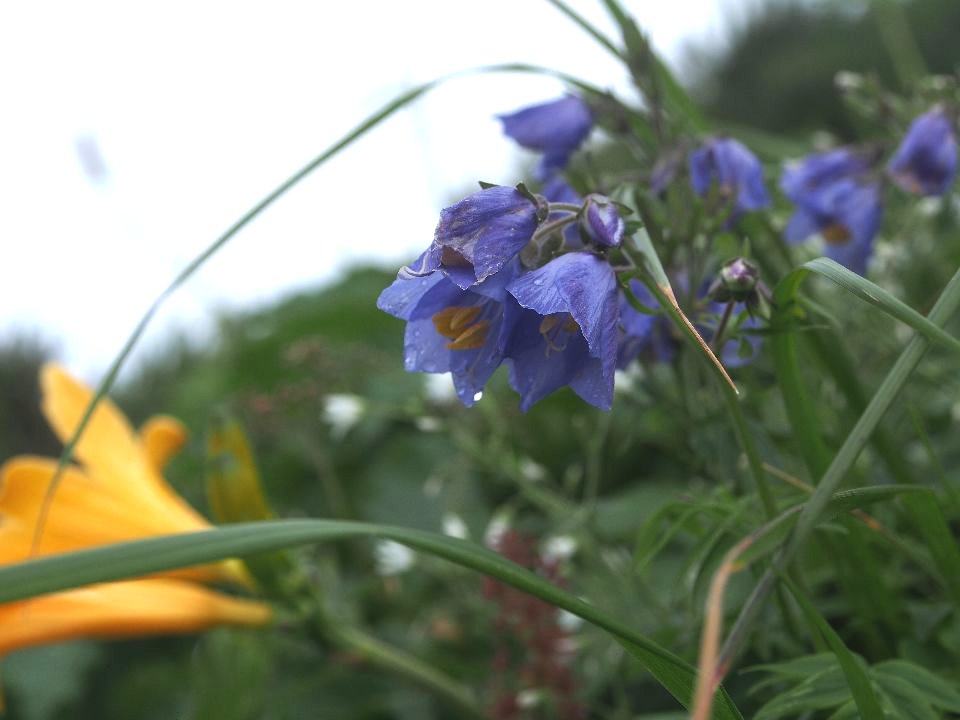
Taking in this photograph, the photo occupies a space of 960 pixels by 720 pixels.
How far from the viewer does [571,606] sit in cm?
45

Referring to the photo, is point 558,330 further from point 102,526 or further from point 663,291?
point 102,526

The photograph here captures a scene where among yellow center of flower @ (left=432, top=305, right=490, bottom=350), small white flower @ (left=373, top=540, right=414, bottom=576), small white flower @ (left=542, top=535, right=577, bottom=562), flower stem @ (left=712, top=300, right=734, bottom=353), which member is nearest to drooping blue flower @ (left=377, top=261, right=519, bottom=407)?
yellow center of flower @ (left=432, top=305, right=490, bottom=350)

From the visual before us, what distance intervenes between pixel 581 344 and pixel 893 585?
38 centimetres

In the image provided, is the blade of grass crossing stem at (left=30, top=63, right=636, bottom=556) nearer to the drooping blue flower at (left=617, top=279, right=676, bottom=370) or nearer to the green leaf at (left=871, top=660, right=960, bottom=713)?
the drooping blue flower at (left=617, top=279, right=676, bottom=370)

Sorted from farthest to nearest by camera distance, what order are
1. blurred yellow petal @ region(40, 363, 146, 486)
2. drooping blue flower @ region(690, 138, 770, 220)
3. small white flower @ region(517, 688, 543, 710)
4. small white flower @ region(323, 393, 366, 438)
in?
small white flower @ region(323, 393, 366, 438) → blurred yellow petal @ region(40, 363, 146, 486) → small white flower @ region(517, 688, 543, 710) → drooping blue flower @ region(690, 138, 770, 220)

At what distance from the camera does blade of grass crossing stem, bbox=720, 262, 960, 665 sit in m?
0.44

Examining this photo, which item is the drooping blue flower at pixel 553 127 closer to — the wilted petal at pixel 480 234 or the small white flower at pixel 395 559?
the wilted petal at pixel 480 234

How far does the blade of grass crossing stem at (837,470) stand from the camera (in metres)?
0.44

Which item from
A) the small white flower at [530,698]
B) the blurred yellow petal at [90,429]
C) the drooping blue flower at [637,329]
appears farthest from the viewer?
the blurred yellow petal at [90,429]

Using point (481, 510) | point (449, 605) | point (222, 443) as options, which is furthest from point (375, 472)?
point (222, 443)

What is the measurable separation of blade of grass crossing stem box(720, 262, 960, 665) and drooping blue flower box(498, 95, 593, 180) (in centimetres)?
35

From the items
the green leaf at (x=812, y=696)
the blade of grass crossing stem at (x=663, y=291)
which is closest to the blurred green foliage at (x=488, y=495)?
the green leaf at (x=812, y=696)

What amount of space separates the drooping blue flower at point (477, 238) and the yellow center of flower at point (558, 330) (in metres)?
0.05

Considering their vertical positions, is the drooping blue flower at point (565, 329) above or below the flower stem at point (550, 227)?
below
